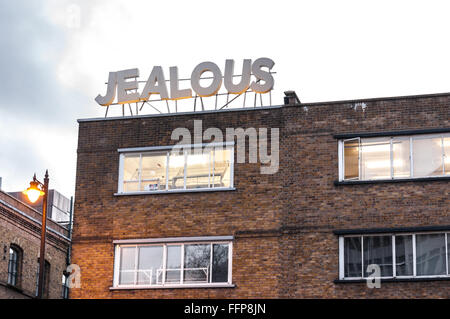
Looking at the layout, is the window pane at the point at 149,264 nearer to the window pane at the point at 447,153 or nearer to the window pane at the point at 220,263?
the window pane at the point at 220,263

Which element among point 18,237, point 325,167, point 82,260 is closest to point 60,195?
point 18,237

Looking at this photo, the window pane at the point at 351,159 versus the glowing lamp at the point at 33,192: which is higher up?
the window pane at the point at 351,159

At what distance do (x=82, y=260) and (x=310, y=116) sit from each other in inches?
351

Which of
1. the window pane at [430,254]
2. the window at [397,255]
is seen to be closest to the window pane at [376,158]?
the window at [397,255]

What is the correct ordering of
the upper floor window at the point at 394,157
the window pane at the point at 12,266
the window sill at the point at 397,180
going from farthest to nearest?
the window pane at the point at 12,266
the upper floor window at the point at 394,157
the window sill at the point at 397,180

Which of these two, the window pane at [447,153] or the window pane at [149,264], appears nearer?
the window pane at [447,153]

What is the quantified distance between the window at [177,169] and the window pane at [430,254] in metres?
6.39

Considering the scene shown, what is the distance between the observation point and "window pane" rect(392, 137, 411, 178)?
28375 millimetres

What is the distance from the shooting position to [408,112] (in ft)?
94.5

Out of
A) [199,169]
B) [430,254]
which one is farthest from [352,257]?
[199,169]

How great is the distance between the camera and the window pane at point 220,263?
2869cm

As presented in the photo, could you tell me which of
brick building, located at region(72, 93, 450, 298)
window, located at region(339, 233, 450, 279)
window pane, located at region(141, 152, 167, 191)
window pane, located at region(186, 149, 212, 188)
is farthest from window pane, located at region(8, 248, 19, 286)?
window, located at region(339, 233, 450, 279)

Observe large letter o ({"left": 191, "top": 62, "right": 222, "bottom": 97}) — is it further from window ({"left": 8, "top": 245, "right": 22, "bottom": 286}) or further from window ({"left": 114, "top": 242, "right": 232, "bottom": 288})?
window ({"left": 8, "top": 245, "right": 22, "bottom": 286})
